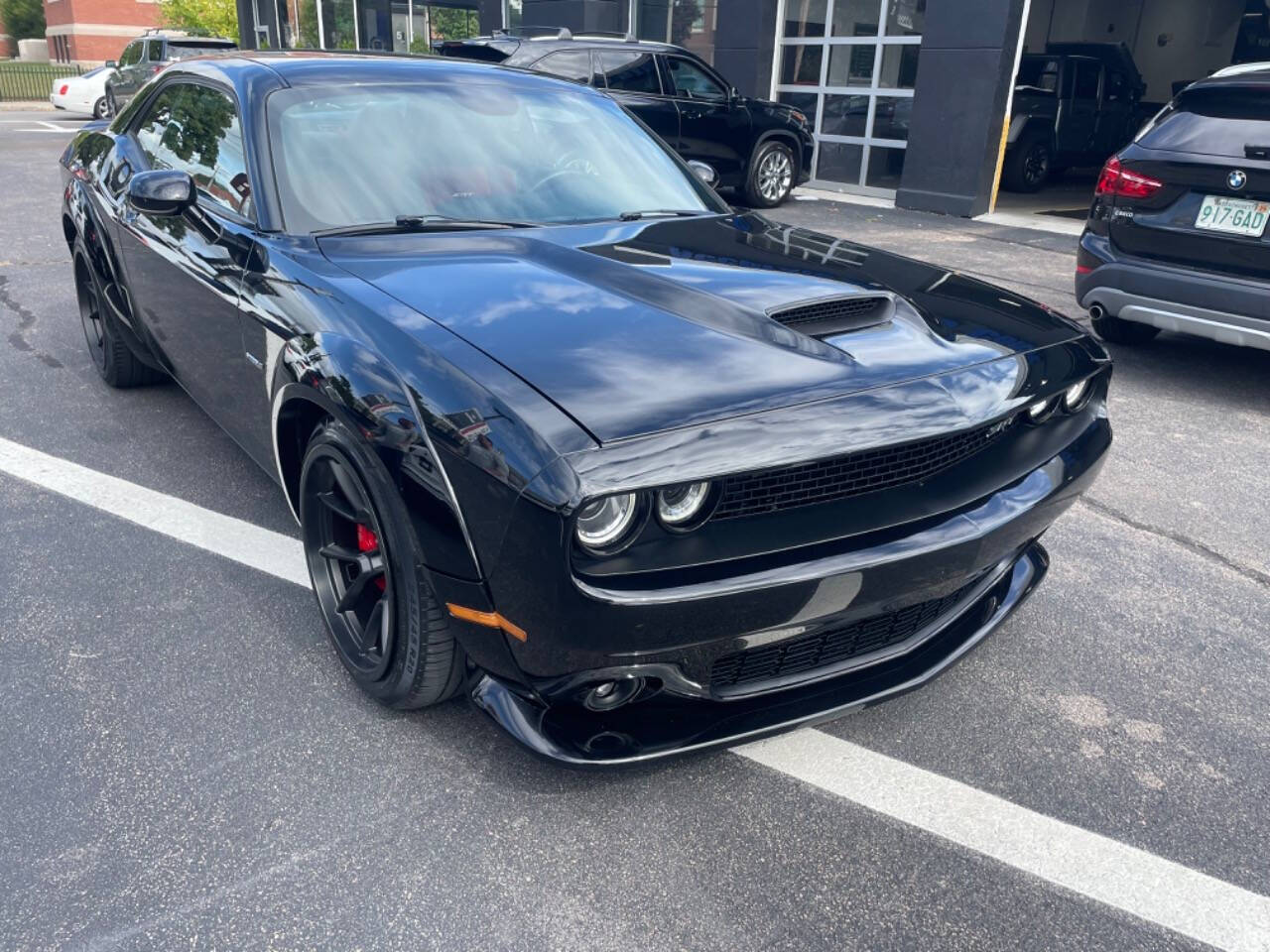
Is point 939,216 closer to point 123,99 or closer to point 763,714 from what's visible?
point 763,714

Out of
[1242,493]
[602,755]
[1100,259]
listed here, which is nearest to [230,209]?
[602,755]

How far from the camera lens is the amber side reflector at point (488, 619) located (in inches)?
78.0

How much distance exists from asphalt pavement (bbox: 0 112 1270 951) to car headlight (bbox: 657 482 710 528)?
529 mm

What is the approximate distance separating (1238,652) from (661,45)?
968cm

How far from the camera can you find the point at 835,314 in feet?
8.16

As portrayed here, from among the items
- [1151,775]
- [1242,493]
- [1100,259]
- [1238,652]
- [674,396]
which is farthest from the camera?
[1100,259]

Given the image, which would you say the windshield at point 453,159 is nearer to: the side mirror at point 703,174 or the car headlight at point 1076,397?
the side mirror at point 703,174

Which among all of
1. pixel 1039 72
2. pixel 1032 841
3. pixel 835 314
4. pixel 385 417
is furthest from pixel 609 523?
pixel 1039 72

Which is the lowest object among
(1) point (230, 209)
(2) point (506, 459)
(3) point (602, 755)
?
(3) point (602, 755)

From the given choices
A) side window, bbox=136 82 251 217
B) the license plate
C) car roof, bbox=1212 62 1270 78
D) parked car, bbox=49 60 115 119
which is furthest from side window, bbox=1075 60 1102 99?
parked car, bbox=49 60 115 119

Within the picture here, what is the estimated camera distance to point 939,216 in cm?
1159

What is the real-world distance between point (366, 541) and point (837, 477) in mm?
1237

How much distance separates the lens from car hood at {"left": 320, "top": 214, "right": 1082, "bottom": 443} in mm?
2055

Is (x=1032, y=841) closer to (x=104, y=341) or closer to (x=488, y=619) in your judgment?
(x=488, y=619)
